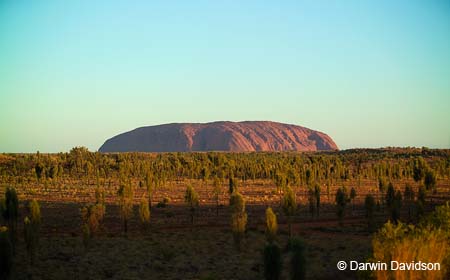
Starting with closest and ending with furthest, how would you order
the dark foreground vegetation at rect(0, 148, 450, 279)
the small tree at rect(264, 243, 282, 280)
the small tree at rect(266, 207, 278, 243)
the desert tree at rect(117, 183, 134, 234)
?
1. the dark foreground vegetation at rect(0, 148, 450, 279)
2. the small tree at rect(264, 243, 282, 280)
3. the small tree at rect(266, 207, 278, 243)
4. the desert tree at rect(117, 183, 134, 234)

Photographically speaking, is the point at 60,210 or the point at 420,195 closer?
the point at 420,195

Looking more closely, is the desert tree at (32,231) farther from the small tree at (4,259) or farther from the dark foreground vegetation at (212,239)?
the small tree at (4,259)

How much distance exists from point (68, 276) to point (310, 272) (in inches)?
536

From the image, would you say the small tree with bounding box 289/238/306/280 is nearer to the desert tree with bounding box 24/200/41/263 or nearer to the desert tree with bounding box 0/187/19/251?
the desert tree with bounding box 24/200/41/263

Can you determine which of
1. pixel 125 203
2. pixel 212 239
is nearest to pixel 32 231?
pixel 125 203

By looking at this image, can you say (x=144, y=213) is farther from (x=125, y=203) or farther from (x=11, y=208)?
(x=11, y=208)

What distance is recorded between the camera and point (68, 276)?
25.3 m

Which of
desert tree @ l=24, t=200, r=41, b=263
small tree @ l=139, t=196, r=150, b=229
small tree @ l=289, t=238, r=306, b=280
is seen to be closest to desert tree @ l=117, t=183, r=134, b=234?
small tree @ l=139, t=196, r=150, b=229

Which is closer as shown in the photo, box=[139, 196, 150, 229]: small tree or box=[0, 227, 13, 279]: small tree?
box=[0, 227, 13, 279]: small tree

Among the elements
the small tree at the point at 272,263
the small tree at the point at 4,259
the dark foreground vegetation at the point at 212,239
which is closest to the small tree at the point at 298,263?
the dark foreground vegetation at the point at 212,239

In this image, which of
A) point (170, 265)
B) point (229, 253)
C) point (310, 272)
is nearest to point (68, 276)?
point (170, 265)

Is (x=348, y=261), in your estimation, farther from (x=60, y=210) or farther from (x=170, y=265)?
(x=60, y=210)

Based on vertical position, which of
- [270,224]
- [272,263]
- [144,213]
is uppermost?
[144,213]

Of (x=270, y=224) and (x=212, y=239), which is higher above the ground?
(x=270, y=224)
